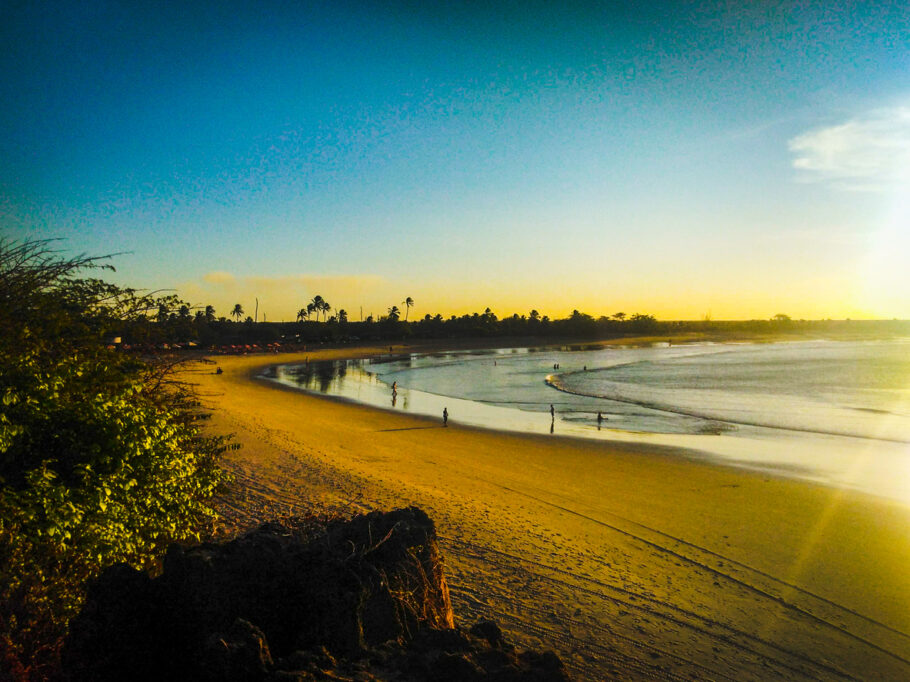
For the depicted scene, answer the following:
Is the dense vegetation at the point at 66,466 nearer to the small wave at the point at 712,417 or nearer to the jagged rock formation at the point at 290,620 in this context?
the jagged rock formation at the point at 290,620

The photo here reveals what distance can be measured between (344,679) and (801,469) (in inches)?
828

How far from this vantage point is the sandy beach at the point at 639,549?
7375 millimetres

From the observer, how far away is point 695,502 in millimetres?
14977

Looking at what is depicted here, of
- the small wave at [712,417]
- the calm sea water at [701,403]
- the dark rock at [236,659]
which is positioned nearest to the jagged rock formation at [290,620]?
the dark rock at [236,659]

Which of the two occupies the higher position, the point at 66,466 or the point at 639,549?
the point at 66,466

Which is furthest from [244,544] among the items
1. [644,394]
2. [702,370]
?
[702,370]

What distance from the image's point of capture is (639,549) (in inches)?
428

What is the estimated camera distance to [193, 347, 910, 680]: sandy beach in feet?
24.2

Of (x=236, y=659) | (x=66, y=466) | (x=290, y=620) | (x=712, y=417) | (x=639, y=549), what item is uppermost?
(x=66, y=466)

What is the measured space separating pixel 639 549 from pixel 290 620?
8.40m

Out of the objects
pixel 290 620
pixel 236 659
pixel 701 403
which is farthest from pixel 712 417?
pixel 236 659

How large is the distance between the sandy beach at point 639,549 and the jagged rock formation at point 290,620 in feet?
11.2

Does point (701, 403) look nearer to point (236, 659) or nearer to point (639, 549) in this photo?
point (639, 549)

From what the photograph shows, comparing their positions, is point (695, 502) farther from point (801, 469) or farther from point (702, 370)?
point (702, 370)
